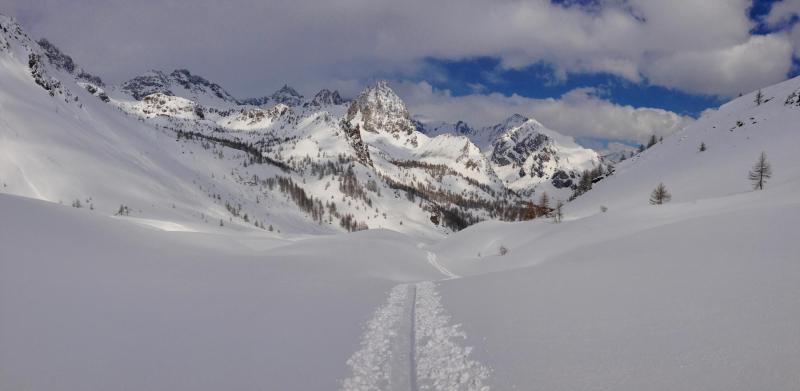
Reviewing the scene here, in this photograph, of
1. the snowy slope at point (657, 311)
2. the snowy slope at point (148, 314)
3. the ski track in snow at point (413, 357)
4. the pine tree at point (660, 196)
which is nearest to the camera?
the snowy slope at point (657, 311)

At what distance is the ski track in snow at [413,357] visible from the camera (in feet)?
31.9

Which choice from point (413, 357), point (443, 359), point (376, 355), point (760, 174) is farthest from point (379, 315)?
point (760, 174)

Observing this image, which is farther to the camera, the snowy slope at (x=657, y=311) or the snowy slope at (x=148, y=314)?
the snowy slope at (x=148, y=314)

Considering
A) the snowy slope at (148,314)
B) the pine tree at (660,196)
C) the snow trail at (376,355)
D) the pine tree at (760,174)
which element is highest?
the pine tree at (760,174)

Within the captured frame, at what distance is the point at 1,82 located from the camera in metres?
70.4

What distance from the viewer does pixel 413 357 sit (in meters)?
11.6

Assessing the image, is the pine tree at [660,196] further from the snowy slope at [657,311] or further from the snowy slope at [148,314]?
the snowy slope at [148,314]

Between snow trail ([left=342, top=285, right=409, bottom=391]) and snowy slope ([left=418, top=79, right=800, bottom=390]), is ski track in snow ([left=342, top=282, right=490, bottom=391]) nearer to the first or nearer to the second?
snow trail ([left=342, top=285, right=409, bottom=391])

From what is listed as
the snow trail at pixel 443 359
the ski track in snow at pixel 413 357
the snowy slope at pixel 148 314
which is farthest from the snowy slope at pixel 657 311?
the snowy slope at pixel 148 314

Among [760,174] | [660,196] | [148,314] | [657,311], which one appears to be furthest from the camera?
[660,196]

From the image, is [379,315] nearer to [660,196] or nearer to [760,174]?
[660,196]

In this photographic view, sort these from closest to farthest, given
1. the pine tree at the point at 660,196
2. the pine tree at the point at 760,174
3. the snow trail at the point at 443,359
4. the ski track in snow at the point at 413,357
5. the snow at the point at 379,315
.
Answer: the snow at the point at 379,315
the snow trail at the point at 443,359
the ski track in snow at the point at 413,357
the pine tree at the point at 760,174
the pine tree at the point at 660,196

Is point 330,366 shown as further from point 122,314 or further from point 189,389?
point 122,314

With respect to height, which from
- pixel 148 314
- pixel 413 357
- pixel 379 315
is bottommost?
pixel 413 357
